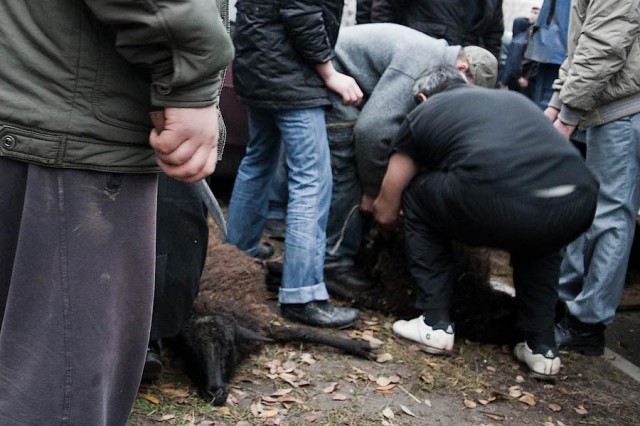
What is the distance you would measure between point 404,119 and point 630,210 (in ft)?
4.02

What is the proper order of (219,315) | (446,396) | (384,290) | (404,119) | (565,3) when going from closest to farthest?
(219,315)
(446,396)
(404,119)
(384,290)
(565,3)

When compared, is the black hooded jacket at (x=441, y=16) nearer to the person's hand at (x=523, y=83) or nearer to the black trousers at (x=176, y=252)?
the person's hand at (x=523, y=83)

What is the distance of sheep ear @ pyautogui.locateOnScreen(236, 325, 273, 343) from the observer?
133 inches

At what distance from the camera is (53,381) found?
160 centimetres

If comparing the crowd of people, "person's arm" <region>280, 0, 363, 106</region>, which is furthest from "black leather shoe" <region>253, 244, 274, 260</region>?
"person's arm" <region>280, 0, 363, 106</region>

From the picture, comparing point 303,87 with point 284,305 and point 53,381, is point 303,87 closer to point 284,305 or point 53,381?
point 284,305

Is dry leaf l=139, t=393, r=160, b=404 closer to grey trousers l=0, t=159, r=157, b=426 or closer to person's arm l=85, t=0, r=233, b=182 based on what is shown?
grey trousers l=0, t=159, r=157, b=426

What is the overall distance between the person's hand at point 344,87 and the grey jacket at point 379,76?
0.24 metres

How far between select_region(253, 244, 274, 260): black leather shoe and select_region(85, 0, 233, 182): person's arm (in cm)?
328

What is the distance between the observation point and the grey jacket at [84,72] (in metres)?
1.48

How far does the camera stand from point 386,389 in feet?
11.5

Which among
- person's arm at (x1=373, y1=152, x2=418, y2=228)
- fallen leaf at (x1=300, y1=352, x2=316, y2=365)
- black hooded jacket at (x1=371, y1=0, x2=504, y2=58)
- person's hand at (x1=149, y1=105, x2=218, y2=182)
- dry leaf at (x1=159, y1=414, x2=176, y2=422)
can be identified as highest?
person's hand at (x1=149, y1=105, x2=218, y2=182)

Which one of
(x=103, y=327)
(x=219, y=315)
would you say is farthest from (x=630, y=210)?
(x=103, y=327)

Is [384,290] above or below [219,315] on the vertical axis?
below
